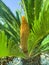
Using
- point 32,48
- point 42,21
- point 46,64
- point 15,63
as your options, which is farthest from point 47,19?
point 15,63

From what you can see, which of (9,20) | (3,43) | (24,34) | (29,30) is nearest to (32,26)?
(24,34)

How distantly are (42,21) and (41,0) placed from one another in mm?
2099

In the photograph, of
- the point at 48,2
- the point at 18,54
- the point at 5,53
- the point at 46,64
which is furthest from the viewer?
the point at 46,64

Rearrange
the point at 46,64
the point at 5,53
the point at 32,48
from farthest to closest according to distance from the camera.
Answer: the point at 46,64 → the point at 32,48 → the point at 5,53

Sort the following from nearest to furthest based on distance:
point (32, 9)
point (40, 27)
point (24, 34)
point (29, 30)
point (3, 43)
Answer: point (3, 43), point (40, 27), point (24, 34), point (29, 30), point (32, 9)

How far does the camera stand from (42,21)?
6797 millimetres

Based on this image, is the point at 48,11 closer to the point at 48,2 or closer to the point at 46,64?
the point at 48,2

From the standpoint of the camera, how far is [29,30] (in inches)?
326

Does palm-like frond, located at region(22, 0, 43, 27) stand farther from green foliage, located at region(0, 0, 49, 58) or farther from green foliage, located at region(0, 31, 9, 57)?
green foliage, located at region(0, 31, 9, 57)

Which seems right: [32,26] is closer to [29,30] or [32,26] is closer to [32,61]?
[29,30]

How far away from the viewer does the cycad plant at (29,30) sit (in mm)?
6840

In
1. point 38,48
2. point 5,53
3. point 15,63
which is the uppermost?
point 5,53

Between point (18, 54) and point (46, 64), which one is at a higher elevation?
point (18, 54)

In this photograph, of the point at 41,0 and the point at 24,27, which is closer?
the point at 24,27
